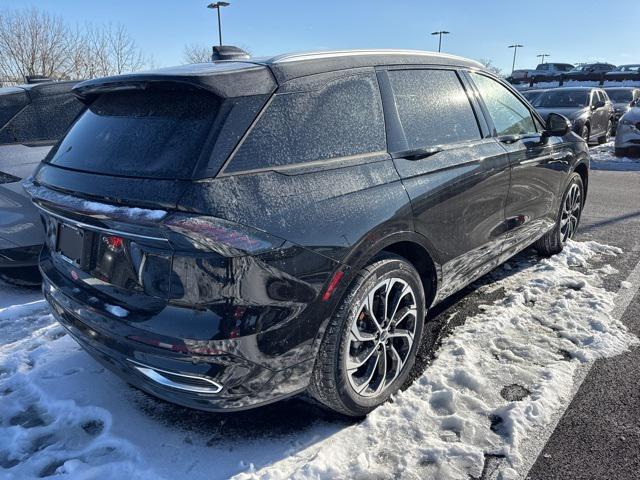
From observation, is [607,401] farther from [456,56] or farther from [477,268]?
[456,56]

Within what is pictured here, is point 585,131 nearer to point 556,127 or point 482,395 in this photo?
point 556,127

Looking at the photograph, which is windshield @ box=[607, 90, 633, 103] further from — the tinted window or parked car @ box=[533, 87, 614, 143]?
the tinted window

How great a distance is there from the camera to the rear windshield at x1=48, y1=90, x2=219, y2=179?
77.4 inches

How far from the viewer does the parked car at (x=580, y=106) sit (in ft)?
40.9

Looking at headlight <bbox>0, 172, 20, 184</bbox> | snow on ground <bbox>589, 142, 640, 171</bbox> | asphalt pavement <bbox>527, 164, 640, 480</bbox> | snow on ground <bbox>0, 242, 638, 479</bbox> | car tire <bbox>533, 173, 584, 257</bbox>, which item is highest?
headlight <bbox>0, 172, 20, 184</bbox>

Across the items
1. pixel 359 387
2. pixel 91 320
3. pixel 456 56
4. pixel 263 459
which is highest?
pixel 456 56

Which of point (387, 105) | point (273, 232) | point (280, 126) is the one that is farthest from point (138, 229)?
point (387, 105)

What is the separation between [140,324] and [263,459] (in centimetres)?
86

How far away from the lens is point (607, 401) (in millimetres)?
2590

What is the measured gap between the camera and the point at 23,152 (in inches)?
155

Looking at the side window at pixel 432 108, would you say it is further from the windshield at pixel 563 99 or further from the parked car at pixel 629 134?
the windshield at pixel 563 99

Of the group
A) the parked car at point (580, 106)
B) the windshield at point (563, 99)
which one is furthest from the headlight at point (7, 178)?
the windshield at point (563, 99)

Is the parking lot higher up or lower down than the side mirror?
lower down

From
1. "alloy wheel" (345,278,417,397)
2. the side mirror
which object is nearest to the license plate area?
"alloy wheel" (345,278,417,397)
